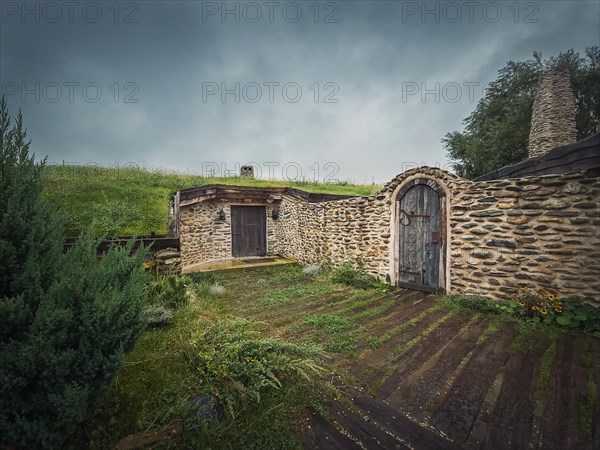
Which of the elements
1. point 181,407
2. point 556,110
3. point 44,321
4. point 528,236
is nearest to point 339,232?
point 528,236

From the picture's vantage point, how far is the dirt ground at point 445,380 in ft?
6.75

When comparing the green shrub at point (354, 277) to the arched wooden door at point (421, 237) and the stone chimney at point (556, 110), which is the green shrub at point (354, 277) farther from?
the stone chimney at point (556, 110)

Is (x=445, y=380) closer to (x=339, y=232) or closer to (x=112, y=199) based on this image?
(x=339, y=232)

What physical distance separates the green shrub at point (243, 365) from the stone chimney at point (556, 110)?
481 inches

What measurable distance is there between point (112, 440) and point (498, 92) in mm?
22752

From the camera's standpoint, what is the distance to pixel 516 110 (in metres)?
14.1

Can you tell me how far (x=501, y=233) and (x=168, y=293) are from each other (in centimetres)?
610

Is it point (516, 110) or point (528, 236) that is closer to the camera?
point (528, 236)

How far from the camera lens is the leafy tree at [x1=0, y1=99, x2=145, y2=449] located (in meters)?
1.37

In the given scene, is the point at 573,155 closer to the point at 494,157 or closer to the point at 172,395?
the point at 172,395

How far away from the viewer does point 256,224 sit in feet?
37.2

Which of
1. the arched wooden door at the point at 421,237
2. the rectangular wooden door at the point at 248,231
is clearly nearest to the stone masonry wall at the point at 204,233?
the rectangular wooden door at the point at 248,231

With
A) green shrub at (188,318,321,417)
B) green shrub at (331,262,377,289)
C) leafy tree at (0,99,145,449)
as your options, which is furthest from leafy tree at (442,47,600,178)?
leafy tree at (0,99,145,449)

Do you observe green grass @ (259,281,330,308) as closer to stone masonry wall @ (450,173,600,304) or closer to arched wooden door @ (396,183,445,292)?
arched wooden door @ (396,183,445,292)
